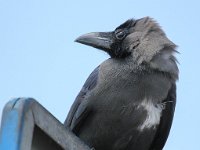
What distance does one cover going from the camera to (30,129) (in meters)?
2.22

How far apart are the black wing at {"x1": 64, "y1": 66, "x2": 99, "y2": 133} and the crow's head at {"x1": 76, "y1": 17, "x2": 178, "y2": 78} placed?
35 cm

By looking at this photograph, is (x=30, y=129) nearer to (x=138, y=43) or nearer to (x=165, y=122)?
(x=165, y=122)

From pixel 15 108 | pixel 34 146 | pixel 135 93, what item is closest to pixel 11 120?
pixel 15 108

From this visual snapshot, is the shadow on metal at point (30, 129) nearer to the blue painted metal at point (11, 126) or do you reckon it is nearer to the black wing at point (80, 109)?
the blue painted metal at point (11, 126)

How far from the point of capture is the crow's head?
17.1ft

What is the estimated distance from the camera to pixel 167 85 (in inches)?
200

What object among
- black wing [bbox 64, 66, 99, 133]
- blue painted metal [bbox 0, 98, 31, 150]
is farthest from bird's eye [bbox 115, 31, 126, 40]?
blue painted metal [bbox 0, 98, 31, 150]

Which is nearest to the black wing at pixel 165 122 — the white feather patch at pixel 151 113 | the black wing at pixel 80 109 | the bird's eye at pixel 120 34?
the white feather patch at pixel 151 113

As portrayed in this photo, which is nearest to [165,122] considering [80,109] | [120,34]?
[80,109]

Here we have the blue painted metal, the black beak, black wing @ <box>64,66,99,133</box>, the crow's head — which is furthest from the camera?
the black beak

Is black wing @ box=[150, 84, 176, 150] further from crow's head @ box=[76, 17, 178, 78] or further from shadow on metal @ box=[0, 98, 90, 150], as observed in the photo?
shadow on metal @ box=[0, 98, 90, 150]

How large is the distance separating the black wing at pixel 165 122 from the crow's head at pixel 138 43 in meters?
0.29

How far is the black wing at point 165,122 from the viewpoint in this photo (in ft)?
16.7

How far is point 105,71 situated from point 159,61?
0.59m
